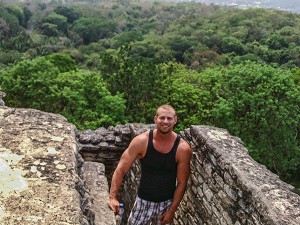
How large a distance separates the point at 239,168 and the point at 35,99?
15748 millimetres

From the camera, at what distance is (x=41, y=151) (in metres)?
3.91

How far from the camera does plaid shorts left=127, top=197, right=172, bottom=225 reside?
186 inches

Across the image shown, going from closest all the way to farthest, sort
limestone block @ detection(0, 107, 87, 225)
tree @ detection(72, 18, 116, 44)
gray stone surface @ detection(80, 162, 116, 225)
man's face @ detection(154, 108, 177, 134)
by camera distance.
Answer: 1. limestone block @ detection(0, 107, 87, 225)
2. gray stone surface @ detection(80, 162, 116, 225)
3. man's face @ detection(154, 108, 177, 134)
4. tree @ detection(72, 18, 116, 44)

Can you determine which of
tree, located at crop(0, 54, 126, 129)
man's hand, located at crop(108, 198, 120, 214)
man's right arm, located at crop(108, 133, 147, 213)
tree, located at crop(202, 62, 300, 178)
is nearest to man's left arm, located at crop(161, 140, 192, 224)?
man's right arm, located at crop(108, 133, 147, 213)

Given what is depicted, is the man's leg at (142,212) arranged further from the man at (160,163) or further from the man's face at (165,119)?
the man's face at (165,119)

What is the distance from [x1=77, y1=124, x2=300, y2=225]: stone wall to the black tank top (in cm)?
56

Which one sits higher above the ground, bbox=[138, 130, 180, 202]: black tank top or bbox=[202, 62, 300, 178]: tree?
bbox=[138, 130, 180, 202]: black tank top

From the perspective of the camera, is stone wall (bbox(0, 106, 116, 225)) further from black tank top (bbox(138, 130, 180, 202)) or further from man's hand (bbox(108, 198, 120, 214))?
black tank top (bbox(138, 130, 180, 202))

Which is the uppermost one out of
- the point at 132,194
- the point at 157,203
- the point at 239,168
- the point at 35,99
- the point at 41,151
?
the point at 41,151

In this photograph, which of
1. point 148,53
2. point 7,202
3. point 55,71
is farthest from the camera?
point 148,53

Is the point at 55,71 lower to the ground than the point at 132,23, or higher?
higher

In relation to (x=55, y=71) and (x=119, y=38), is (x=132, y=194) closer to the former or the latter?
(x=55, y=71)

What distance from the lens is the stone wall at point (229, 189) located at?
3.94 metres

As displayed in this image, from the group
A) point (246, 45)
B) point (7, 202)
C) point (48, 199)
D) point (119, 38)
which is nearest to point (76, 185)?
point (48, 199)
